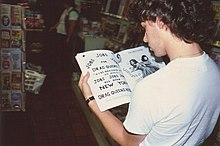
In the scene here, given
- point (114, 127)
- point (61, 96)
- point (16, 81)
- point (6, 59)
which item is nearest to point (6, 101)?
point (16, 81)

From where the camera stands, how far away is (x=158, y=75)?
0.84m

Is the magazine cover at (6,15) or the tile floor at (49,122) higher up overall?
the magazine cover at (6,15)

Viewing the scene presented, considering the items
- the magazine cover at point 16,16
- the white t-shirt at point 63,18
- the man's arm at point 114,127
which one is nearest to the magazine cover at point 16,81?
the magazine cover at point 16,16

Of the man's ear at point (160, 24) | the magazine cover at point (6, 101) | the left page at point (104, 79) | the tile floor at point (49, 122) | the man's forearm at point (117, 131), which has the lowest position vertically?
the tile floor at point (49, 122)

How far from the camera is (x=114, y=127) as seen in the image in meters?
1.01

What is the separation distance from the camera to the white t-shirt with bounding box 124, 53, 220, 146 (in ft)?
2.69

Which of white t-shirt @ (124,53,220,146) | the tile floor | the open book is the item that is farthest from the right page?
the tile floor

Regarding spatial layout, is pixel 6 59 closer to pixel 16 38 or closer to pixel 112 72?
pixel 16 38

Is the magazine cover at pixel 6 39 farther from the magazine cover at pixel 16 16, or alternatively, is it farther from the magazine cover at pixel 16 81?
the magazine cover at pixel 16 81

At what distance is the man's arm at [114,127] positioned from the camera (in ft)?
3.01

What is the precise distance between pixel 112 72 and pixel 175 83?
1.06 ft

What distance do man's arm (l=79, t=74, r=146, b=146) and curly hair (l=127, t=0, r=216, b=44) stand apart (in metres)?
0.34

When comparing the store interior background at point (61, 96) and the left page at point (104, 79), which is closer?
the left page at point (104, 79)

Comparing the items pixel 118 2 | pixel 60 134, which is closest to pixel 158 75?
pixel 60 134
